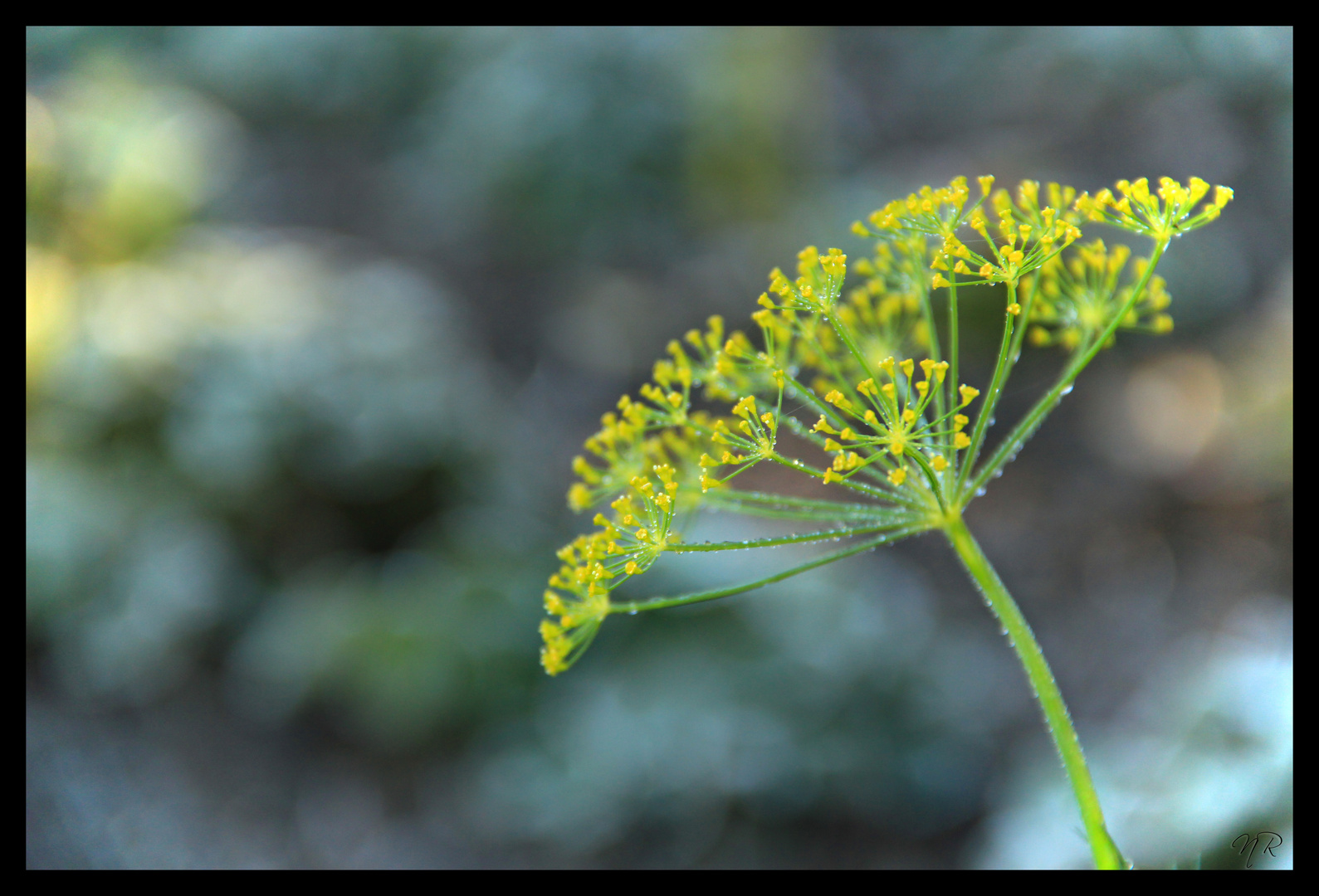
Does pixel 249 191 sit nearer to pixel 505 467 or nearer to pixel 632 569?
pixel 505 467

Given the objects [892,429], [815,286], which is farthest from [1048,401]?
[815,286]

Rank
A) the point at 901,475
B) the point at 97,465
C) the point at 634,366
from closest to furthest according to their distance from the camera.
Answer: the point at 901,475
the point at 97,465
the point at 634,366
